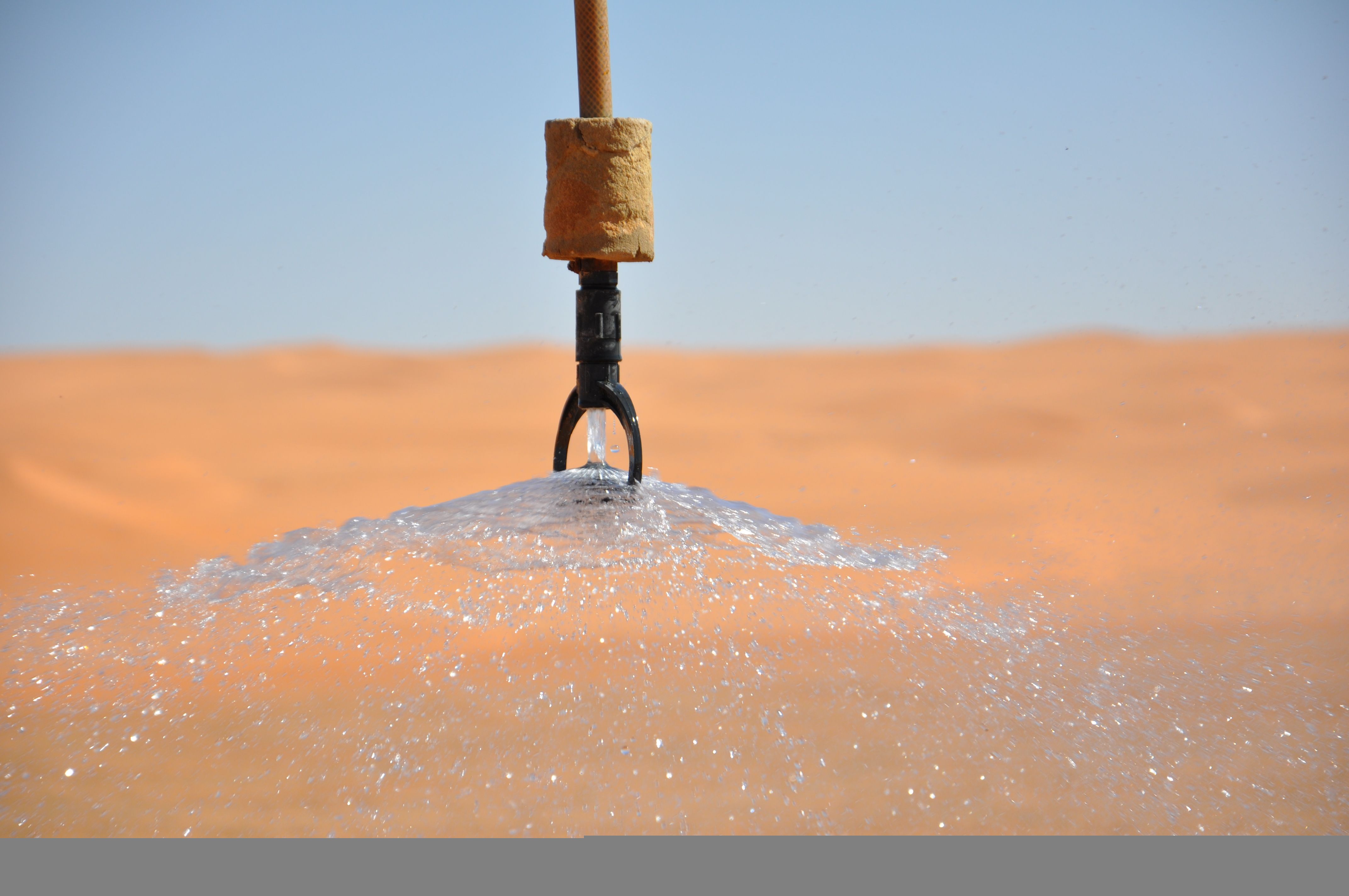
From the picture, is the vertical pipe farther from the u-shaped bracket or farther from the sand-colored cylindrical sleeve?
the u-shaped bracket

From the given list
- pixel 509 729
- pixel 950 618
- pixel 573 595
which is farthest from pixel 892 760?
pixel 573 595

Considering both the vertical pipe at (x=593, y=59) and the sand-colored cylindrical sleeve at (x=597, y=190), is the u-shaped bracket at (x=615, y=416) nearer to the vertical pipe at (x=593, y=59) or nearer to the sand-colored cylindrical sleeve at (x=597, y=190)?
the sand-colored cylindrical sleeve at (x=597, y=190)

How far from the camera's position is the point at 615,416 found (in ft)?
6.02

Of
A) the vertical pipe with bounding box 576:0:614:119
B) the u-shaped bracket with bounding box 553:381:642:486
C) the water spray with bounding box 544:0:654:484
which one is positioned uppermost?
the vertical pipe with bounding box 576:0:614:119

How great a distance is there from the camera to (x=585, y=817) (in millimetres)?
2414

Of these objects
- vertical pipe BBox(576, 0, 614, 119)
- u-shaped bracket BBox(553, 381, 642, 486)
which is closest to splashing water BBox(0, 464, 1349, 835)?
u-shaped bracket BBox(553, 381, 642, 486)

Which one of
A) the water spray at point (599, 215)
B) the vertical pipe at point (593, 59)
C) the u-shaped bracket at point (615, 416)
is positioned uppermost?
the vertical pipe at point (593, 59)

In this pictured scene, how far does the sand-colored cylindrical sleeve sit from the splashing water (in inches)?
19.3

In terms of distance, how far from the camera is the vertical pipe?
1.60 metres

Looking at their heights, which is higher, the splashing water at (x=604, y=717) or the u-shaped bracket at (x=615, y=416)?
the u-shaped bracket at (x=615, y=416)

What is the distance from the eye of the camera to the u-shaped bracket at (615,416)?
1728 millimetres

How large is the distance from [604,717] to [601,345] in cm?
113

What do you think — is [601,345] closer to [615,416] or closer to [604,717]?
[615,416]

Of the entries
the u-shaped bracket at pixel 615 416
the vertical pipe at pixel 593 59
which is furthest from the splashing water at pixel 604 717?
the vertical pipe at pixel 593 59
